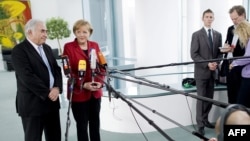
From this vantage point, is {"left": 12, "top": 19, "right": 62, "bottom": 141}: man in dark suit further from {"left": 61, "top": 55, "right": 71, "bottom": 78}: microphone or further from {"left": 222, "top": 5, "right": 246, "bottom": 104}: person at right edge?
{"left": 222, "top": 5, "right": 246, "bottom": 104}: person at right edge

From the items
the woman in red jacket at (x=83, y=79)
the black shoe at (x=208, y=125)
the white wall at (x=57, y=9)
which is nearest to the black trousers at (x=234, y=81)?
the black shoe at (x=208, y=125)

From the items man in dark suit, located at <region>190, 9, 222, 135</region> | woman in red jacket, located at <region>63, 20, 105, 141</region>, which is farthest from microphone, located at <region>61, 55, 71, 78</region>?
man in dark suit, located at <region>190, 9, 222, 135</region>

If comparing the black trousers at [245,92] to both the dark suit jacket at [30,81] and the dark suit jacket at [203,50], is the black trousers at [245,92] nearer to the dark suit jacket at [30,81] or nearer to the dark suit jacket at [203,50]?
the dark suit jacket at [203,50]

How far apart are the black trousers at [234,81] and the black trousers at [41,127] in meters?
2.02

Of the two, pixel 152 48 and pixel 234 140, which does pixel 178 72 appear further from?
pixel 234 140

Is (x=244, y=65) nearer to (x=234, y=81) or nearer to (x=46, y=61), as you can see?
(x=234, y=81)

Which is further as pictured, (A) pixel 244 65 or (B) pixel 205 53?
(B) pixel 205 53

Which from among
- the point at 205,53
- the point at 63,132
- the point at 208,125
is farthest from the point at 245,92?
the point at 63,132

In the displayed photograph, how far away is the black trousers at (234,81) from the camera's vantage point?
3070 millimetres

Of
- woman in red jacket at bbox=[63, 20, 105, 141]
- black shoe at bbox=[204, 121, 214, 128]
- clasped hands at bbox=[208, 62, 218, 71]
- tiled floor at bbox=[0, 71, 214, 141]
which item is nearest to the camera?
woman in red jacket at bbox=[63, 20, 105, 141]

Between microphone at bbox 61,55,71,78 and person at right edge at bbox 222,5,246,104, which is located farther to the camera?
person at right edge at bbox 222,5,246,104

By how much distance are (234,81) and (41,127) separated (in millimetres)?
2191

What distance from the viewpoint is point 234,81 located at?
10.3ft

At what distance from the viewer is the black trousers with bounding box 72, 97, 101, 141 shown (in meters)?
2.47
